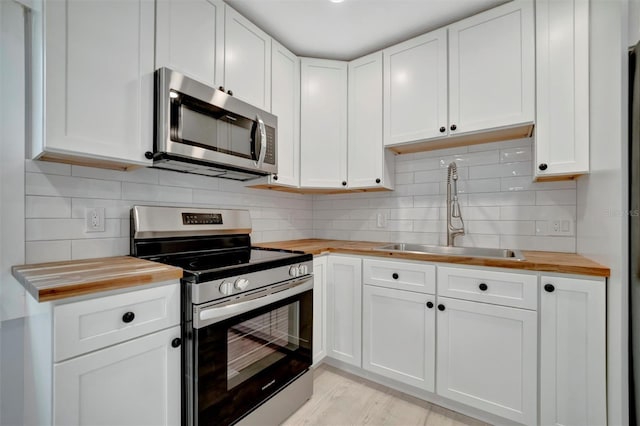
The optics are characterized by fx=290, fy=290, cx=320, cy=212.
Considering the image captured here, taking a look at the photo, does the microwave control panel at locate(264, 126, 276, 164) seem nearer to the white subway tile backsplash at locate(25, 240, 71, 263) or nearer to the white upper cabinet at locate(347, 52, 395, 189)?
the white upper cabinet at locate(347, 52, 395, 189)

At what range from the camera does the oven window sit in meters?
1.37

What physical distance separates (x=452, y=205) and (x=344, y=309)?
3.70 feet

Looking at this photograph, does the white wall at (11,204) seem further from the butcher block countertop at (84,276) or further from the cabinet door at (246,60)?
the cabinet door at (246,60)

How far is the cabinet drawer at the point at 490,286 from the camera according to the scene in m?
1.48

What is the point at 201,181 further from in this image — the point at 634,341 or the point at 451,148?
the point at 634,341

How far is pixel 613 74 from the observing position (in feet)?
4.21

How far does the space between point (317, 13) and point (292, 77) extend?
0.50 m

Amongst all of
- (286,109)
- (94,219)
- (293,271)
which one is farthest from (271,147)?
(94,219)

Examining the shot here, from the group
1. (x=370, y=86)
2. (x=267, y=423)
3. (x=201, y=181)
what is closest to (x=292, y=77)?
(x=370, y=86)

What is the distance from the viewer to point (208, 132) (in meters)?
1.59

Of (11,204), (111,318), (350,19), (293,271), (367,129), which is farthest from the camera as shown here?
(367,129)

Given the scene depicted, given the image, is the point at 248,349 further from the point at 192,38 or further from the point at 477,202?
the point at 477,202

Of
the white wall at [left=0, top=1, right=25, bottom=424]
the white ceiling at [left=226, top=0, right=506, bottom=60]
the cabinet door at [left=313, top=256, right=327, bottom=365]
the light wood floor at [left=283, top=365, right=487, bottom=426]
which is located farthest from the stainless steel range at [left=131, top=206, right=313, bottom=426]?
the white ceiling at [left=226, top=0, right=506, bottom=60]

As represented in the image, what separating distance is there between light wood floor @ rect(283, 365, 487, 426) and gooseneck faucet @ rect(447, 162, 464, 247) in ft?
3.56
